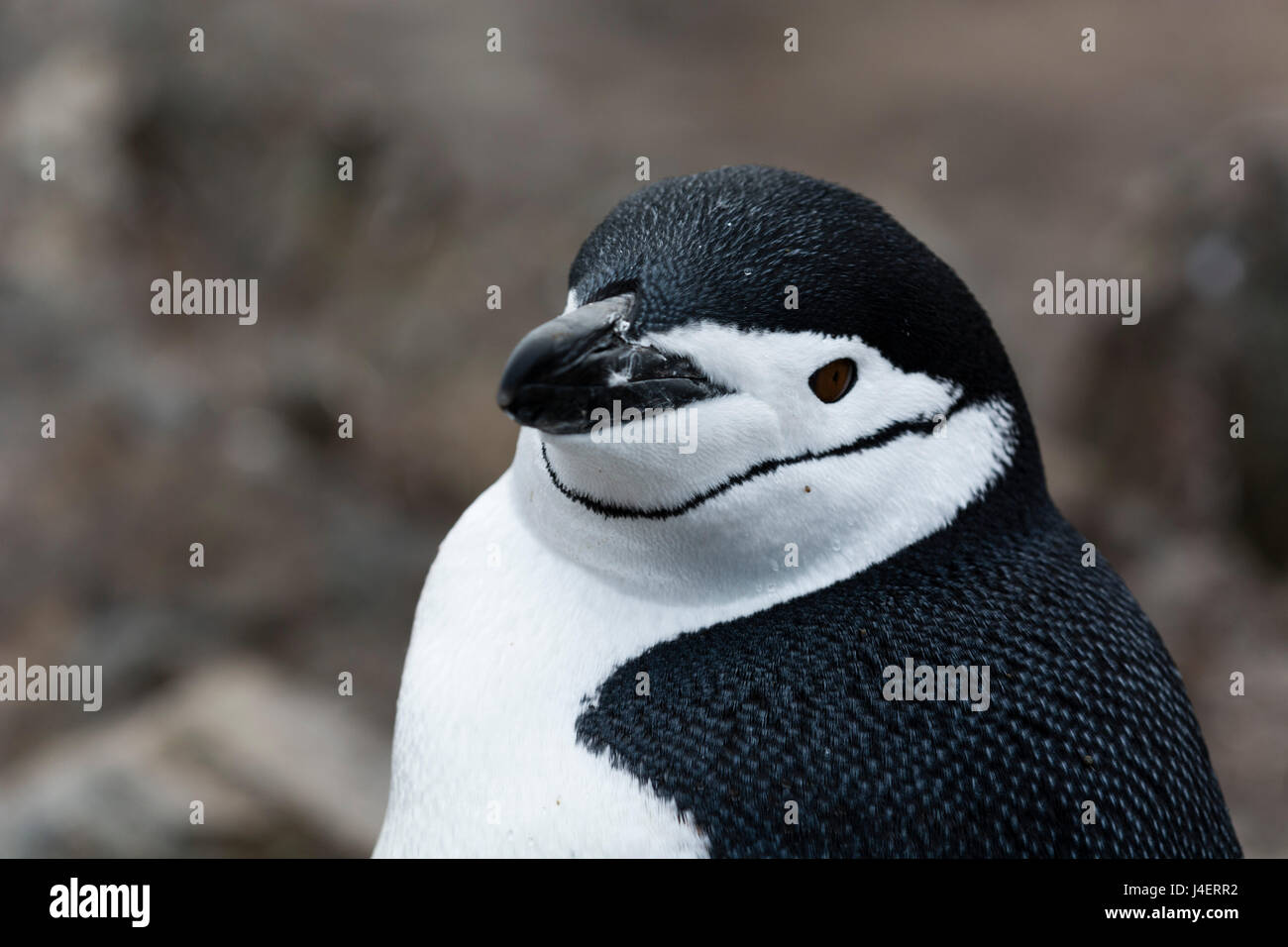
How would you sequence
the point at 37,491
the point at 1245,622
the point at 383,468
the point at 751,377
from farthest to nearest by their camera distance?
1. the point at 383,468
2. the point at 37,491
3. the point at 1245,622
4. the point at 751,377

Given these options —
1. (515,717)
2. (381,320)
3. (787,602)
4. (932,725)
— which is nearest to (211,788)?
(515,717)

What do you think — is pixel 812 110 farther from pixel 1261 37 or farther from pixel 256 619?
pixel 256 619

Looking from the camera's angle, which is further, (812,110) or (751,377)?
(812,110)

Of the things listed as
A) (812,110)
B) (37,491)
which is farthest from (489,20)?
(37,491)

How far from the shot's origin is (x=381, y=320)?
4.88 m

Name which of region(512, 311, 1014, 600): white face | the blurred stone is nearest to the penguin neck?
region(512, 311, 1014, 600): white face

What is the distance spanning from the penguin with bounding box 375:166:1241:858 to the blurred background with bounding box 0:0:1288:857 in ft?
5.49

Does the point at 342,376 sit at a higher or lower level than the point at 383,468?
higher

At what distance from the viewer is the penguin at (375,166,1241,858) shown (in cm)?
117

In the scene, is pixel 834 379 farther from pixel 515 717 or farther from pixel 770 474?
pixel 515 717

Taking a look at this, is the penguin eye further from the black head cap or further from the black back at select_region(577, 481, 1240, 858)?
the black back at select_region(577, 481, 1240, 858)

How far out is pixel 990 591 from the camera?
127cm

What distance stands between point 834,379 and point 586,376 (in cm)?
24
